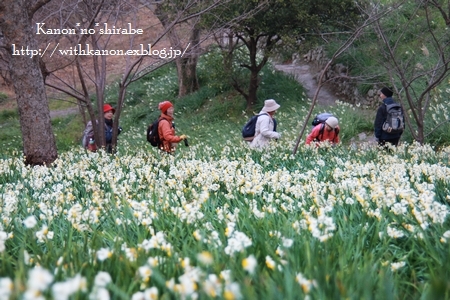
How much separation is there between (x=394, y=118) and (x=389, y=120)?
8 centimetres

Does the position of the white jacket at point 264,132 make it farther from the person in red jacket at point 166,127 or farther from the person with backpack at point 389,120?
the person with backpack at point 389,120

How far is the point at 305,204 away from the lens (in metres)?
3.17

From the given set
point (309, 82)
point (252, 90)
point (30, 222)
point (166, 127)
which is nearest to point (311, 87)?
point (309, 82)

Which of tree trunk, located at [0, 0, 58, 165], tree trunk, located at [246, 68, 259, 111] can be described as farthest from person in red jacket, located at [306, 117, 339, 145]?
tree trunk, located at [246, 68, 259, 111]

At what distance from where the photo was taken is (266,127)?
693cm

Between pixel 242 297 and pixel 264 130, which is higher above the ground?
pixel 242 297

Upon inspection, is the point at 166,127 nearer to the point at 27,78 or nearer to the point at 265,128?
the point at 265,128

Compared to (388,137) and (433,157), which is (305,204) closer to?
(433,157)

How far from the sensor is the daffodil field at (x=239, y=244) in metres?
1.63

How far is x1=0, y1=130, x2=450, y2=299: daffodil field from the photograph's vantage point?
1626 mm

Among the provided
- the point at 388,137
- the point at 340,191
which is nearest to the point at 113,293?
the point at 340,191

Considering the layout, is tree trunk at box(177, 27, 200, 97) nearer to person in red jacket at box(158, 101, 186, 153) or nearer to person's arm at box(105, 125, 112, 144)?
person's arm at box(105, 125, 112, 144)

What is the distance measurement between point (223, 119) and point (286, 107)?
1931 millimetres

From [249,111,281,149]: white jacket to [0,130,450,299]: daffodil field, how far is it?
263cm
